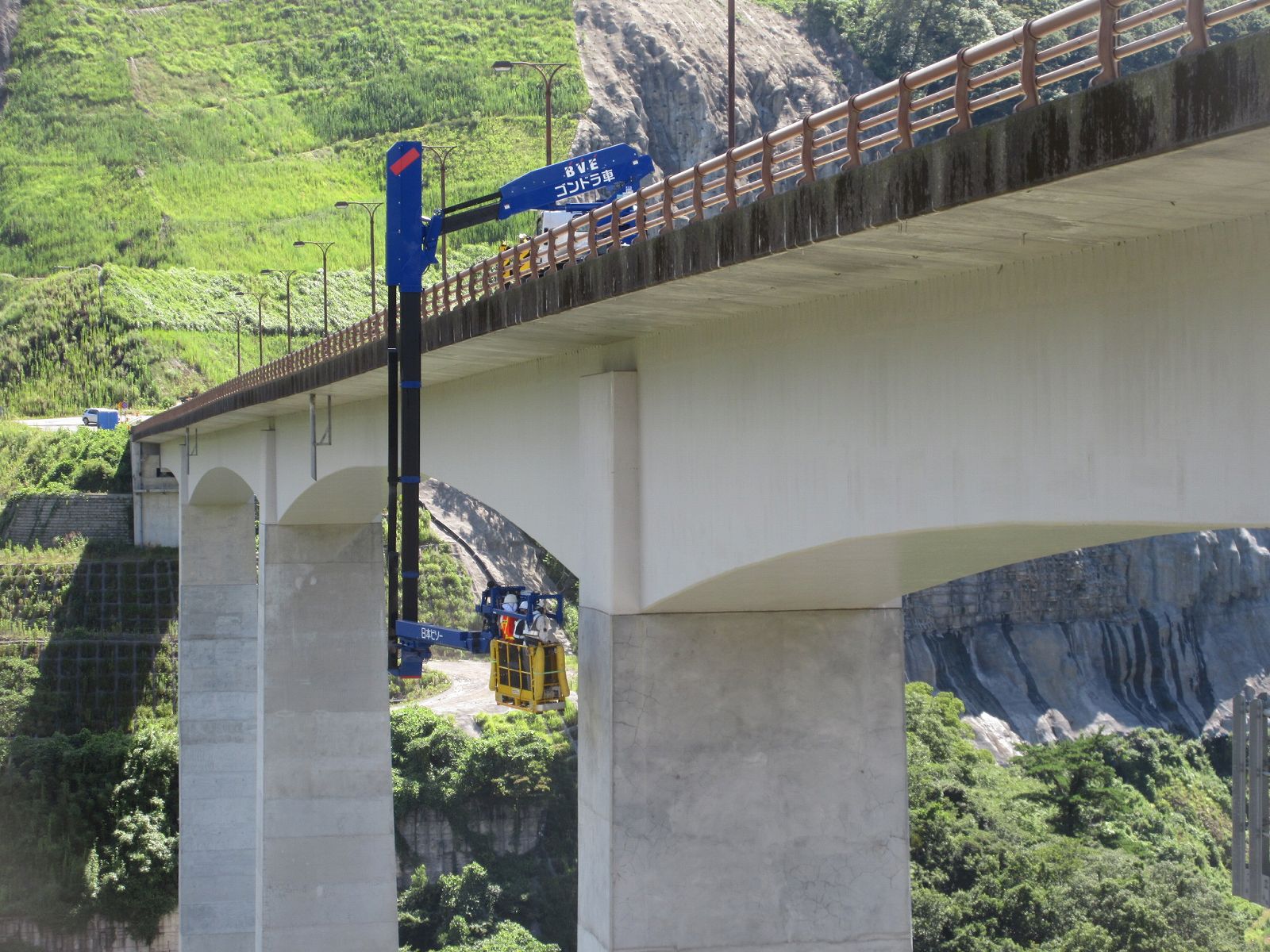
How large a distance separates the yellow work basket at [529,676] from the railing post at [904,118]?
336 inches

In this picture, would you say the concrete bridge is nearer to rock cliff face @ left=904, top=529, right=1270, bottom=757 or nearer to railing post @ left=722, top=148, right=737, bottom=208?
railing post @ left=722, top=148, right=737, bottom=208

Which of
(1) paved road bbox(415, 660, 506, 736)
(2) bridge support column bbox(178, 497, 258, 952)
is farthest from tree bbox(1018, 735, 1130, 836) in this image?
(2) bridge support column bbox(178, 497, 258, 952)

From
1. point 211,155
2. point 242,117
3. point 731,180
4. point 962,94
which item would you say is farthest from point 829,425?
point 242,117

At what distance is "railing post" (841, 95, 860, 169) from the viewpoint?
9.63 meters

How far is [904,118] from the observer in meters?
9.09

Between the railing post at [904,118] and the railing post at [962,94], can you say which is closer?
the railing post at [962,94]

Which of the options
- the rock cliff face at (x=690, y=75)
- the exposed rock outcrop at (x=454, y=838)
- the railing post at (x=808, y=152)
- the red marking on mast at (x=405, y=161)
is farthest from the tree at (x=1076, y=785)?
the rock cliff face at (x=690, y=75)

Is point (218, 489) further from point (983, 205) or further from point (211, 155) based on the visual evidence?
point (211, 155)

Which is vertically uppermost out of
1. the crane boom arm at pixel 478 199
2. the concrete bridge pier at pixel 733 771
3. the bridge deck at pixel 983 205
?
the crane boom arm at pixel 478 199

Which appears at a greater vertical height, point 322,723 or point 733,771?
point 733,771

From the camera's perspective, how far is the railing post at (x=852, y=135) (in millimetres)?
9633

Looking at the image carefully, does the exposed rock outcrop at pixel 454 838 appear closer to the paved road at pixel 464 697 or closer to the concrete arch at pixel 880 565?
the paved road at pixel 464 697

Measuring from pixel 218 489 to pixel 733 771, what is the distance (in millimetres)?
32082

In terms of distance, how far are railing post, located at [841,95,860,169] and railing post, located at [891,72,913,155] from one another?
49cm
